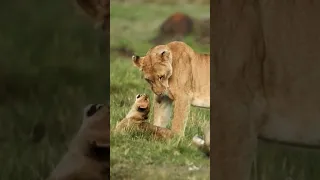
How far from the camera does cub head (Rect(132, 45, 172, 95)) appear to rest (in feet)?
4.20

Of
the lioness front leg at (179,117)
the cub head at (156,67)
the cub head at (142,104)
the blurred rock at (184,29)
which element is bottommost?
the lioness front leg at (179,117)

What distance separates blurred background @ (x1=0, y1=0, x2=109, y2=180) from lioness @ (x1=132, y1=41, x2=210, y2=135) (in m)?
0.14

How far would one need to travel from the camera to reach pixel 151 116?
1.29 m

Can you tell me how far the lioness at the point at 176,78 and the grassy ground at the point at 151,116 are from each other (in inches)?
0.7

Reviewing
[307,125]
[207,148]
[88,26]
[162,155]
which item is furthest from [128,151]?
[307,125]

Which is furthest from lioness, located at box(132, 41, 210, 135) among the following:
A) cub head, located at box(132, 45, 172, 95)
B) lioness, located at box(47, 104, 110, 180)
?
lioness, located at box(47, 104, 110, 180)

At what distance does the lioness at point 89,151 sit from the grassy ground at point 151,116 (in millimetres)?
18

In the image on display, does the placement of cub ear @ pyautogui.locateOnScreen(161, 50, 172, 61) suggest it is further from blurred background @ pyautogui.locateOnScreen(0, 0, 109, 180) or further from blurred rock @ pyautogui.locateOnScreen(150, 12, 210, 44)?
blurred background @ pyautogui.locateOnScreen(0, 0, 109, 180)

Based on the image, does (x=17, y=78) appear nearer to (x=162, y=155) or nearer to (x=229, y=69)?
(x=162, y=155)

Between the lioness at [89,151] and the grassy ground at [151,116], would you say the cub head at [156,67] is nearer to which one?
the grassy ground at [151,116]

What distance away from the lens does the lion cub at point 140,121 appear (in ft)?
4.17

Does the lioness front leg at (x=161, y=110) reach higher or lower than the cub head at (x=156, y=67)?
lower

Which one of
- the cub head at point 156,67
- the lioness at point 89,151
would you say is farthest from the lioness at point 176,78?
the lioness at point 89,151

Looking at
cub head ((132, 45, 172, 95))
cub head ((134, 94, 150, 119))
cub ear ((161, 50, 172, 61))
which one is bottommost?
cub head ((134, 94, 150, 119))
